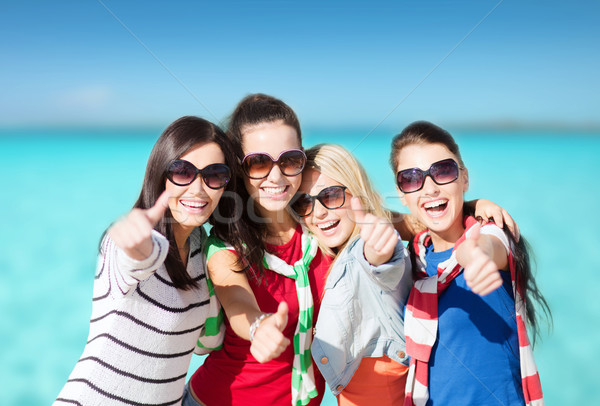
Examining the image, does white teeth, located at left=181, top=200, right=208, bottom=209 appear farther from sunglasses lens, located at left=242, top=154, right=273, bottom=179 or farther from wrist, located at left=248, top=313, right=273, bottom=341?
wrist, located at left=248, top=313, right=273, bottom=341

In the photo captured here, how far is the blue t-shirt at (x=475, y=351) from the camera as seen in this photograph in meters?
1.92

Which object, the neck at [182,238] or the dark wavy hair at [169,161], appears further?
the neck at [182,238]

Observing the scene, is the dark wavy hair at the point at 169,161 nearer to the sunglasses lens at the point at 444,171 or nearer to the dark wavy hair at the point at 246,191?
the dark wavy hair at the point at 246,191

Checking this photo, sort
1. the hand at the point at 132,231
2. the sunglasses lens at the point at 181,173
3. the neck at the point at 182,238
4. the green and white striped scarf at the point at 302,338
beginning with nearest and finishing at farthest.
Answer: the hand at the point at 132,231
the sunglasses lens at the point at 181,173
the neck at the point at 182,238
the green and white striped scarf at the point at 302,338

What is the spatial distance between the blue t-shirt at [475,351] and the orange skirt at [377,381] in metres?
0.20

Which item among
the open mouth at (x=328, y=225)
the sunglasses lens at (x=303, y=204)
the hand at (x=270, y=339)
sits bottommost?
the hand at (x=270, y=339)

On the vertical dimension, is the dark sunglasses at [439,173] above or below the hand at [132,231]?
above

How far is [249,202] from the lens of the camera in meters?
2.48

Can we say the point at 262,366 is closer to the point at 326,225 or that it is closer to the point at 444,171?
the point at 326,225

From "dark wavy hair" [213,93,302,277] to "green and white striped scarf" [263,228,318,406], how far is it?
138mm

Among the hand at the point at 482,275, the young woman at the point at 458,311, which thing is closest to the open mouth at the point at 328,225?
the young woman at the point at 458,311

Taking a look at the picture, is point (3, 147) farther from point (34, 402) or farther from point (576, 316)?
point (576, 316)

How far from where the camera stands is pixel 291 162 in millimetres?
2346

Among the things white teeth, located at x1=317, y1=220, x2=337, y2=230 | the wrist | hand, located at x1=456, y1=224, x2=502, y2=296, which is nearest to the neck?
the wrist
